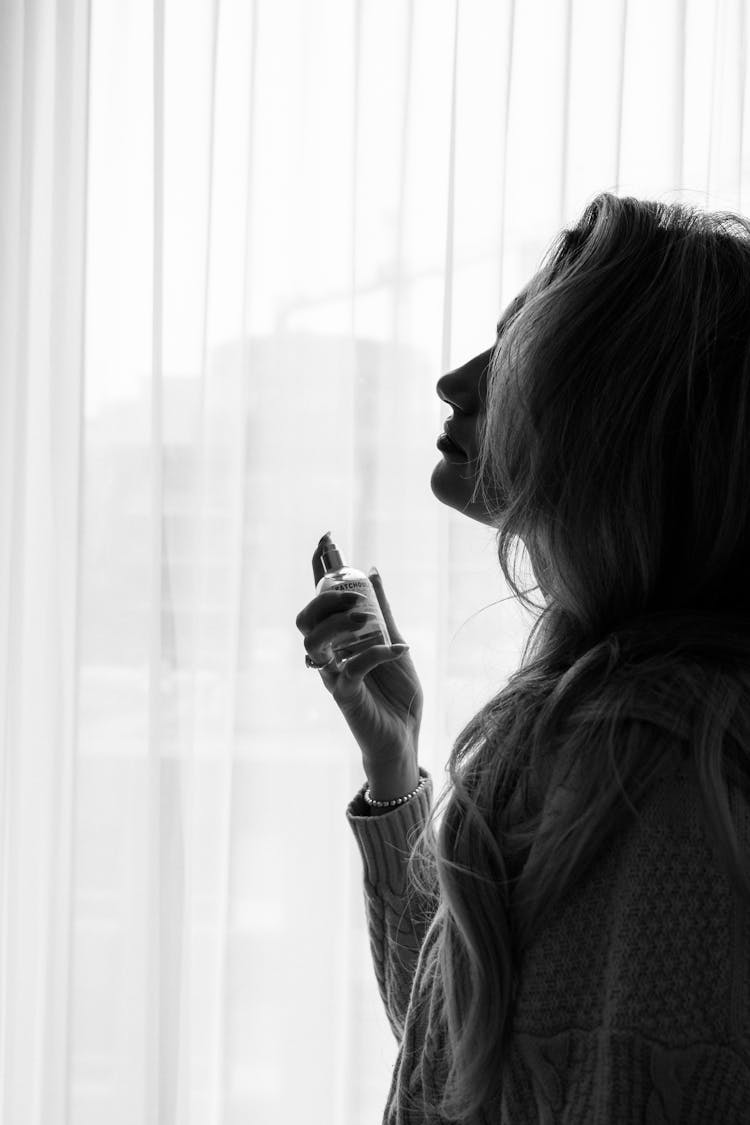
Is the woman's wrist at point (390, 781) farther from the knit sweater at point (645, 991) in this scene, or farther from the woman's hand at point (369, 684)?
the knit sweater at point (645, 991)

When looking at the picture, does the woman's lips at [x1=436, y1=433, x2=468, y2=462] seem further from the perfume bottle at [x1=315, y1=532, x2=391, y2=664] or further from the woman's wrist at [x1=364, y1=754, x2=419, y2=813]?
the woman's wrist at [x1=364, y1=754, x2=419, y2=813]

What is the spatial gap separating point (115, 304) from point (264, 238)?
0.80 ft

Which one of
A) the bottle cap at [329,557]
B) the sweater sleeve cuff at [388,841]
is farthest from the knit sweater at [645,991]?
the bottle cap at [329,557]

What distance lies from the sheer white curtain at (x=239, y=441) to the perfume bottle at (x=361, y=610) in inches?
22.3

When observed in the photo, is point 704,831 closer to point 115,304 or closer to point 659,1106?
point 659,1106

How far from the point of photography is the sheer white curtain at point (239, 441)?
4.94ft

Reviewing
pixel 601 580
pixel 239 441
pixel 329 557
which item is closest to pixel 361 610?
pixel 329 557

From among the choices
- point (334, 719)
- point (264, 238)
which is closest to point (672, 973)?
point (334, 719)

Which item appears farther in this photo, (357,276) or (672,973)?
(357,276)

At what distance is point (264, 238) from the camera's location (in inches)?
61.9

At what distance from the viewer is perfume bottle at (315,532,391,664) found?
87cm

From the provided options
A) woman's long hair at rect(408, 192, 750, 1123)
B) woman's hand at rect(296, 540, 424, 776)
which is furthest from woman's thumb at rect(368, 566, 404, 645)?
woman's long hair at rect(408, 192, 750, 1123)

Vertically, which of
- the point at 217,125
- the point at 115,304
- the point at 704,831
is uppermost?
the point at 217,125

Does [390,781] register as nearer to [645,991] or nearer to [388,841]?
[388,841]
